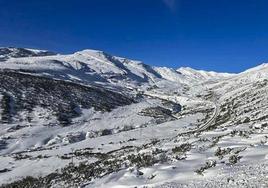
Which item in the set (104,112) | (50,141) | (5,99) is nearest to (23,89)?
(5,99)

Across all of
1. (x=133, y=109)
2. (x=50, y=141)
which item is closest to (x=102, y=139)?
(x=50, y=141)

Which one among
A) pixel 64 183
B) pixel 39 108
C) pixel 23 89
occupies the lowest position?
pixel 64 183

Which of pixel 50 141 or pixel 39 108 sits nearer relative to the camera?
pixel 50 141

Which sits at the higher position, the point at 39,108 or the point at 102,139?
the point at 39,108

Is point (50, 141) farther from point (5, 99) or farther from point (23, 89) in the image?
point (23, 89)

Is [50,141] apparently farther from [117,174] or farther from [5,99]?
[117,174]

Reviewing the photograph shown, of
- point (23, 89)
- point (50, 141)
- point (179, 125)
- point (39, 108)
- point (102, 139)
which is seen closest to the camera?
point (102, 139)

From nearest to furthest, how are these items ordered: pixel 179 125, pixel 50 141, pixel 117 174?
pixel 117 174 → pixel 50 141 → pixel 179 125
